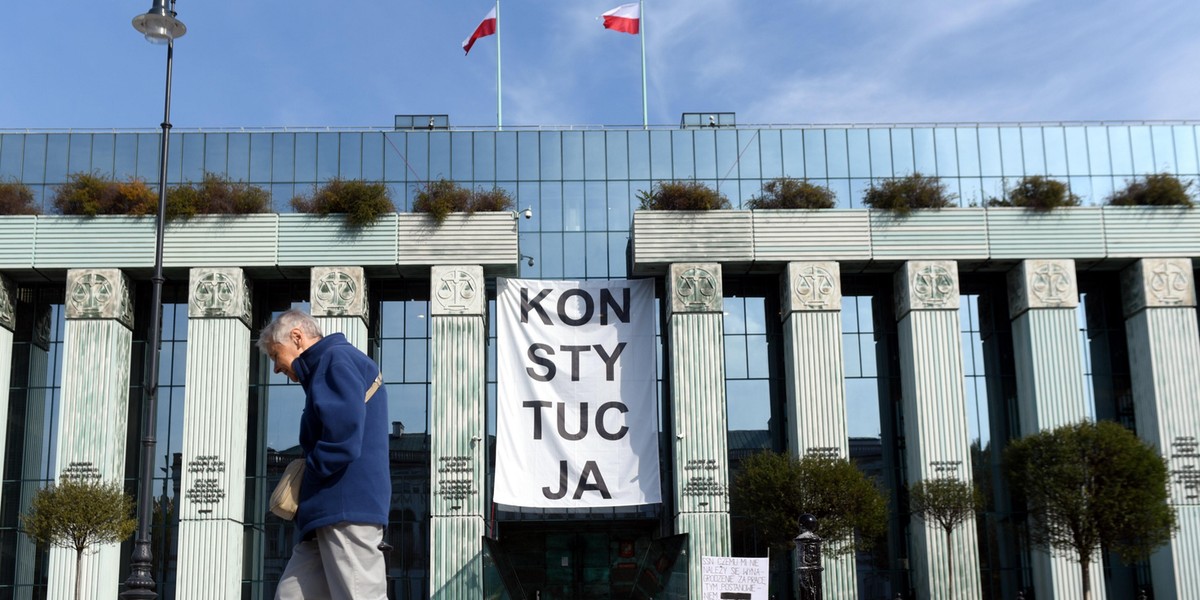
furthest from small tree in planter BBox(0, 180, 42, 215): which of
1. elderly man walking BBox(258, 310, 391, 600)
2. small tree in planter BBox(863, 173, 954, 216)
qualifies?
elderly man walking BBox(258, 310, 391, 600)

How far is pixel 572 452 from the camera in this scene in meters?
34.7

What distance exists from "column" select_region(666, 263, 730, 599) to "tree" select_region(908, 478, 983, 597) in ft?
16.8

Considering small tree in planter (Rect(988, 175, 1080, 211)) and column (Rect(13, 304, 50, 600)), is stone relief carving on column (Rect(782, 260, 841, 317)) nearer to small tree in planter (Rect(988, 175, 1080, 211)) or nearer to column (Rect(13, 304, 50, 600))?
small tree in planter (Rect(988, 175, 1080, 211))

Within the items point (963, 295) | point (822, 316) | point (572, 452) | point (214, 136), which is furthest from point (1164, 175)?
point (214, 136)

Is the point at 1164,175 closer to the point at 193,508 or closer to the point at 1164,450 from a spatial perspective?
the point at 1164,450

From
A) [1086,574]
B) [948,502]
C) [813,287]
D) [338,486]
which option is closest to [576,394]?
[813,287]

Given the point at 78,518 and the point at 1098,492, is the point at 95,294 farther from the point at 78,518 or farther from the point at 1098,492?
the point at 1098,492

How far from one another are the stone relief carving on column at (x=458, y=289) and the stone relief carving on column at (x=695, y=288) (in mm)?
5399

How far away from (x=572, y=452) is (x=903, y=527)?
998 centimetres

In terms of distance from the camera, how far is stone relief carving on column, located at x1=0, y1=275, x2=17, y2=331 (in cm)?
3522

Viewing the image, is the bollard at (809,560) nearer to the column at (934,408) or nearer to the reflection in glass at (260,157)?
the column at (934,408)

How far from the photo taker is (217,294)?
115ft

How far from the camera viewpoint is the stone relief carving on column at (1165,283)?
35375mm

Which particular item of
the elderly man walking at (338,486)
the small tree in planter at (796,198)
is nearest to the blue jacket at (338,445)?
the elderly man walking at (338,486)
